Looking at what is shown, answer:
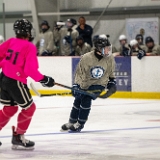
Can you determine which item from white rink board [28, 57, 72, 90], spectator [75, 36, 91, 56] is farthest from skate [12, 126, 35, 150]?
spectator [75, 36, 91, 56]

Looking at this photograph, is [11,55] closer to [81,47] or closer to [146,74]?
[146,74]

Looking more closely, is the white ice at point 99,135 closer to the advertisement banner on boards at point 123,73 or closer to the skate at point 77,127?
the skate at point 77,127

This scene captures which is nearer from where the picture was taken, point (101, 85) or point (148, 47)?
point (101, 85)

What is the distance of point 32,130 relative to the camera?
718 cm

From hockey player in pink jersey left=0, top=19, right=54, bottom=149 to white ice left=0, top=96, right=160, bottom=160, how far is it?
0.27 meters

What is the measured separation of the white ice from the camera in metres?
5.50

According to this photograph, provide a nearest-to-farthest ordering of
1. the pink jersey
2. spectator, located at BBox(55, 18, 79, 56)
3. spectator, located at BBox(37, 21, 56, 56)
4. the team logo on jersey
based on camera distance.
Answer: the pink jersey < the team logo on jersey < spectator, located at BBox(55, 18, 79, 56) < spectator, located at BBox(37, 21, 56, 56)

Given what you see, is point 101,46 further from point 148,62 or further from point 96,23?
point 96,23

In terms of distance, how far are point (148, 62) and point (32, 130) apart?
4339 millimetres

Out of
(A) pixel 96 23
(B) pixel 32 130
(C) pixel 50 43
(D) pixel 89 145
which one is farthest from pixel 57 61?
(D) pixel 89 145

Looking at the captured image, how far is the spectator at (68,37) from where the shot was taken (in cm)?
1260

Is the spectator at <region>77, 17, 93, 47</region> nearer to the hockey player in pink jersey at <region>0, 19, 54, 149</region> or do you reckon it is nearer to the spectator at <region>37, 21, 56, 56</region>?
the spectator at <region>37, 21, 56, 56</region>

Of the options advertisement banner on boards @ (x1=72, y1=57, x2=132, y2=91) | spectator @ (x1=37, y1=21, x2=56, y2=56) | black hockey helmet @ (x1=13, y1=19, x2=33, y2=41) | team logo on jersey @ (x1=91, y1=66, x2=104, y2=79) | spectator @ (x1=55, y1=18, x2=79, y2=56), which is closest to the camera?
black hockey helmet @ (x1=13, y1=19, x2=33, y2=41)

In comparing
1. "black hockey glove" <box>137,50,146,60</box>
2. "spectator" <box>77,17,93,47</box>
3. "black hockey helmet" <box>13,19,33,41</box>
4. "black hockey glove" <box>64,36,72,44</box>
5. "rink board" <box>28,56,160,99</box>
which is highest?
"black hockey helmet" <box>13,19,33,41</box>
